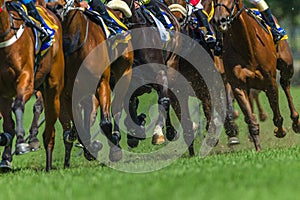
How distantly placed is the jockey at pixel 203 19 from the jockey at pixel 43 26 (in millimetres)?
3785

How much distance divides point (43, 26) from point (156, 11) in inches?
133

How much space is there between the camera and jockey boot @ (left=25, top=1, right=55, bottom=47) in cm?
1064

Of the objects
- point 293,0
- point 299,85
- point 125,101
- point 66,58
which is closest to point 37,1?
point 66,58

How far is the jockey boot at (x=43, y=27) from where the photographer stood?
10641mm

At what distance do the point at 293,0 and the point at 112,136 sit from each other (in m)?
35.8

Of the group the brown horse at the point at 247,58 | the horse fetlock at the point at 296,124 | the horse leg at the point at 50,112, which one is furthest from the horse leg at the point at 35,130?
the horse fetlock at the point at 296,124

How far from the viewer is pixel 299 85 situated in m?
35.8

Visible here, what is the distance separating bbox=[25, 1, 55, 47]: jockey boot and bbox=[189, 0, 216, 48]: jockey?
378cm

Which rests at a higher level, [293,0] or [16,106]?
[16,106]

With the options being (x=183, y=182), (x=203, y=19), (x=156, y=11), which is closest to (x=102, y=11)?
(x=156, y=11)

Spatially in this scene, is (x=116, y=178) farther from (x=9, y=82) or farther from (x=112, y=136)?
(x=112, y=136)

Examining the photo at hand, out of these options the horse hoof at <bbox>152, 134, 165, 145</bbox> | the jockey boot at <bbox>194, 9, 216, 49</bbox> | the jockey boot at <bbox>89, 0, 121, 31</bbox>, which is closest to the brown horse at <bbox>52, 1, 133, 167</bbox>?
the jockey boot at <bbox>89, 0, 121, 31</bbox>

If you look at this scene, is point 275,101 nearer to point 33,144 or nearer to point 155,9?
point 155,9

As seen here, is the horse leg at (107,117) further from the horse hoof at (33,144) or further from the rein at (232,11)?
the horse hoof at (33,144)
